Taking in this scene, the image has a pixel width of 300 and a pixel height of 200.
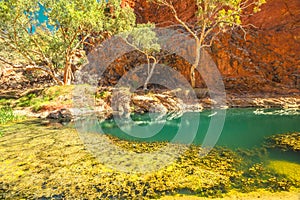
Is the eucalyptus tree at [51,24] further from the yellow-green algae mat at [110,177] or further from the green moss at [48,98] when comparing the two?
the yellow-green algae mat at [110,177]

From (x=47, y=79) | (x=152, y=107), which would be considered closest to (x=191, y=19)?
(x=152, y=107)

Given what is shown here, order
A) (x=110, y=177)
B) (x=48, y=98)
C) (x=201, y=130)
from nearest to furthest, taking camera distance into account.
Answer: (x=110, y=177), (x=201, y=130), (x=48, y=98)

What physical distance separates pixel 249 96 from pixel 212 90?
3.99m

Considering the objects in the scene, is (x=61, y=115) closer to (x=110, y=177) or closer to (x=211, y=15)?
(x=110, y=177)

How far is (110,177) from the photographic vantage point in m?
6.08

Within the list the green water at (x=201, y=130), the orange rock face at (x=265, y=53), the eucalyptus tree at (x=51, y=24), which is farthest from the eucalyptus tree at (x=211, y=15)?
the green water at (x=201, y=130)

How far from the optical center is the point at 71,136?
11234 millimetres

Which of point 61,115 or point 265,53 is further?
point 265,53

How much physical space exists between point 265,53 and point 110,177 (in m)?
27.0

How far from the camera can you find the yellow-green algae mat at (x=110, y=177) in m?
5.18

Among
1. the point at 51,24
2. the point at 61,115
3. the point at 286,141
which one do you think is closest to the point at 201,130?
the point at 286,141

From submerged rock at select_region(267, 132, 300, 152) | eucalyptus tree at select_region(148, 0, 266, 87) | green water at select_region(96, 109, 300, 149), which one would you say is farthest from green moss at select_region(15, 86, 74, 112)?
submerged rock at select_region(267, 132, 300, 152)

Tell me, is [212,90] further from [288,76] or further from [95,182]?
[95,182]

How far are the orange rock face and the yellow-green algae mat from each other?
787 inches
